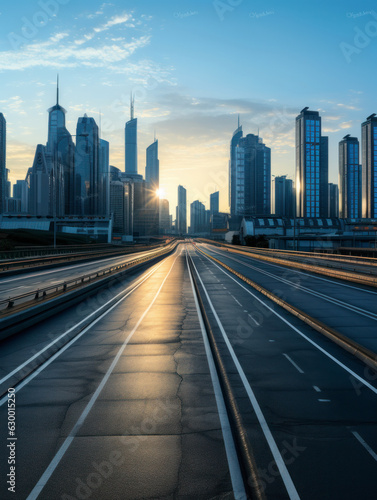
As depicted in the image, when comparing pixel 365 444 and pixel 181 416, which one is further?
pixel 181 416

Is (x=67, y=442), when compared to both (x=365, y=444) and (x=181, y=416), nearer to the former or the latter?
(x=181, y=416)

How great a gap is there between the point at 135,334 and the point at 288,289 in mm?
17954

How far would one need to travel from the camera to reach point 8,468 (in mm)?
6652

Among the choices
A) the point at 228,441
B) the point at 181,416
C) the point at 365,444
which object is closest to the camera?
the point at 365,444

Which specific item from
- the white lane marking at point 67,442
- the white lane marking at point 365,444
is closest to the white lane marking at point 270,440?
the white lane marking at point 365,444

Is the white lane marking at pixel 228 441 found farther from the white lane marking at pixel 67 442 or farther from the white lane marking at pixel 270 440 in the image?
the white lane marking at pixel 67 442

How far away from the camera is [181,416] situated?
855cm

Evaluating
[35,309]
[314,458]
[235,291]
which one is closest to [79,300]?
[35,309]

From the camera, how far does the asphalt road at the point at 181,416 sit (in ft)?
20.5

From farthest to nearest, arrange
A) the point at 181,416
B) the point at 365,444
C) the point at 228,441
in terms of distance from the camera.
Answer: the point at 181,416 < the point at 228,441 < the point at 365,444

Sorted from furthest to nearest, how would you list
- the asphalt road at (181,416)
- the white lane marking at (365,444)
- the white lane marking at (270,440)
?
the white lane marking at (365,444), the asphalt road at (181,416), the white lane marking at (270,440)

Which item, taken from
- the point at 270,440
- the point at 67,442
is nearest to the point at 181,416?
the point at 270,440

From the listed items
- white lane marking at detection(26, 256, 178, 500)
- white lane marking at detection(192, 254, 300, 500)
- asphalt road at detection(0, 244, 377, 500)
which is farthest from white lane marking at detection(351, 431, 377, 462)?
white lane marking at detection(26, 256, 178, 500)

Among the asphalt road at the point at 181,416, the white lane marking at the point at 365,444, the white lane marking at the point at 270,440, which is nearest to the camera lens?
the white lane marking at the point at 270,440
